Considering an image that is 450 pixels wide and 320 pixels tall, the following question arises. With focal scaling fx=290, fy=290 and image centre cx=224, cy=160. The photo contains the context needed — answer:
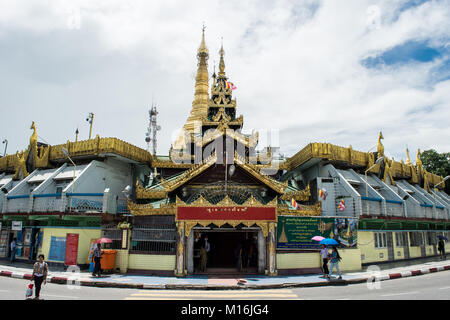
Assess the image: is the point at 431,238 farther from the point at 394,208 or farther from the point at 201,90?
the point at 201,90

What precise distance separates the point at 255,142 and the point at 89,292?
19441 mm

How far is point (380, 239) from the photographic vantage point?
2345 cm

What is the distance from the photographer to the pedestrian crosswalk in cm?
1165

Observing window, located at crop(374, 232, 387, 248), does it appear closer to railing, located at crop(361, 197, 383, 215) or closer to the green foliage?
railing, located at crop(361, 197, 383, 215)

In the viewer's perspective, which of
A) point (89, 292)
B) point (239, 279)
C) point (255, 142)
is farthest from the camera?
point (255, 142)

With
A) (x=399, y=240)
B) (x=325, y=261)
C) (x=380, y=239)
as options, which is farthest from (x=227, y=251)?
(x=399, y=240)

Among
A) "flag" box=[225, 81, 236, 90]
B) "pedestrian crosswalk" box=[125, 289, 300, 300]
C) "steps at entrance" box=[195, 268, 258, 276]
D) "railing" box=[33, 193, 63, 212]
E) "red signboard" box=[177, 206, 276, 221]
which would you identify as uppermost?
"flag" box=[225, 81, 236, 90]

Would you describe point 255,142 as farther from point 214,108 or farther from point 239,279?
point 239,279

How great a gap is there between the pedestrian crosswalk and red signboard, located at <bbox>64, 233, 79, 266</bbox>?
27.7 feet

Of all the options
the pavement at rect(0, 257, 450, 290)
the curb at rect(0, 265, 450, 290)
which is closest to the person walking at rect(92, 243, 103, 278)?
the pavement at rect(0, 257, 450, 290)

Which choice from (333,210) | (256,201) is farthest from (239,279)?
(333,210)

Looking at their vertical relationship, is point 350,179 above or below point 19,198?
above
